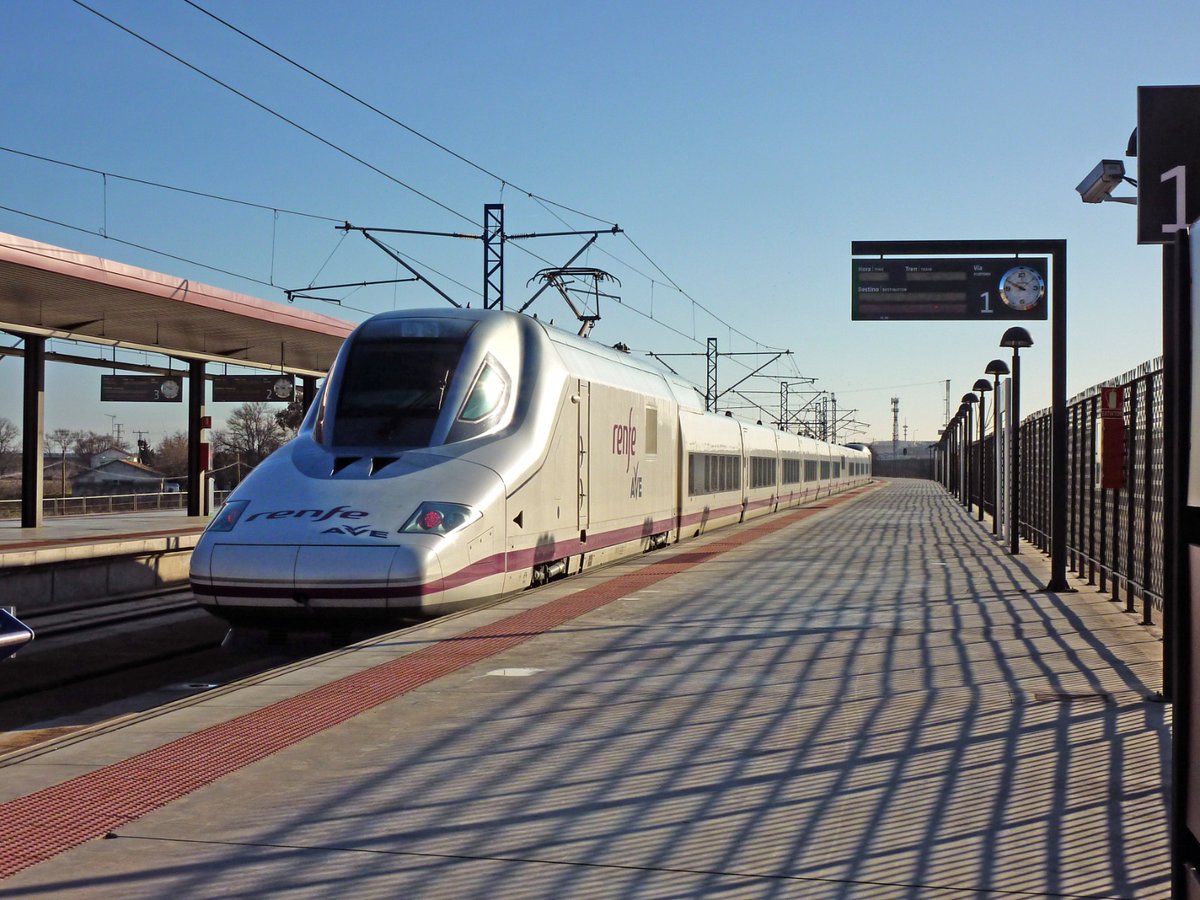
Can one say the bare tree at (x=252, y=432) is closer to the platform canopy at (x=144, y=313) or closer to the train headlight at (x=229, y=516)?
the platform canopy at (x=144, y=313)

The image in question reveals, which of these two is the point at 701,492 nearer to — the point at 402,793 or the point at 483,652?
the point at 483,652

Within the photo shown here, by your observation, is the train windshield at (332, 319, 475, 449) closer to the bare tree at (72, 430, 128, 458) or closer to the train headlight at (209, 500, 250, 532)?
the train headlight at (209, 500, 250, 532)

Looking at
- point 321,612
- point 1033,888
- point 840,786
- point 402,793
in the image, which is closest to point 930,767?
point 840,786

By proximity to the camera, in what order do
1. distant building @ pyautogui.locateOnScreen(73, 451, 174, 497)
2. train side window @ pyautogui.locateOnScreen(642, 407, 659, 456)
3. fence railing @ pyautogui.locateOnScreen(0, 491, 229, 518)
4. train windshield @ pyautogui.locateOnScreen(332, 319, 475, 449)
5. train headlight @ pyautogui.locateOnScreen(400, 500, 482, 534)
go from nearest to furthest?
train headlight @ pyautogui.locateOnScreen(400, 500, 482, 534)
train windshield @ pyautogui.locateOnScreen(332, 319, 475, 449)
train side window @ pyautogui.locateOnScreen(642, 407, 659, 456)
fence railing @ pyautogui.locateOnScreen(0, 491, 229, 518)
distant building @ pyautogui.locateOnScreen(73, 451, 174, 497)

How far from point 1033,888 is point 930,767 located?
5.03 feet

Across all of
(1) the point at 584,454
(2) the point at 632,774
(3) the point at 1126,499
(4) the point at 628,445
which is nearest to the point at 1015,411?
(4) the point at 628,445

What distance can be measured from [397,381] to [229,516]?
2.29 metres

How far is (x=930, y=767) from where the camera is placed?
5727mm

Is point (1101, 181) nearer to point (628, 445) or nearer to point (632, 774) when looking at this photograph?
point (632, 774)

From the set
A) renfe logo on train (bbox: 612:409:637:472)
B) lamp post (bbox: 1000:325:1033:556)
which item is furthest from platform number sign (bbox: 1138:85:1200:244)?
lamp post (bbox: 1000:325:1033:556)

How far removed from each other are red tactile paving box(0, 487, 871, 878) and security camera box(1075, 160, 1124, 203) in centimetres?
546

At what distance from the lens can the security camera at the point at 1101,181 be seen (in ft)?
32.1

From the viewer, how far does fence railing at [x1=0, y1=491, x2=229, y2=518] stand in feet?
108

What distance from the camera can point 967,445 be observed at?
4416cm
